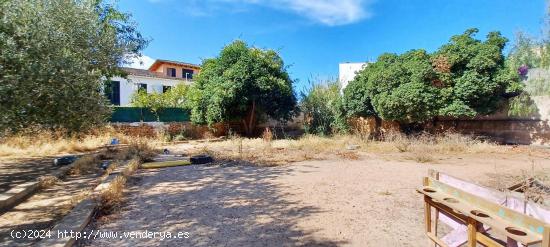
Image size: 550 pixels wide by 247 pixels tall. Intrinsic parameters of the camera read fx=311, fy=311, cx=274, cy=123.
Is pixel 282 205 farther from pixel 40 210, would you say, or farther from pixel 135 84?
pixel 135 84

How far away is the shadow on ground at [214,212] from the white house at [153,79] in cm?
1592

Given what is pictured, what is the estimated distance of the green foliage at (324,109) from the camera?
13.6m

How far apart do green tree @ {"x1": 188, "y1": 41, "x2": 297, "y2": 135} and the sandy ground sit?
6198mm

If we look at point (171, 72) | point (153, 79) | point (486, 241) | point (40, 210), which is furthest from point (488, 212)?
point (171, 72)

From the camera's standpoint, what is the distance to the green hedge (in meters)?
14.5

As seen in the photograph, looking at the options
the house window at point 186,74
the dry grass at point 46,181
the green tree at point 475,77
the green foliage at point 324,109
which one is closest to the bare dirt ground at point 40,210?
the dry grass at point 46,181

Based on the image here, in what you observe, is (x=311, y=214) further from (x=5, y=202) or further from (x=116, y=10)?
(x=116, y=10)

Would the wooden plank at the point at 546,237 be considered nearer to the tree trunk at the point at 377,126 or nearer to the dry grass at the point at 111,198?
the dry grass at the point at 111,198

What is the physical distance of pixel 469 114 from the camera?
995 cm

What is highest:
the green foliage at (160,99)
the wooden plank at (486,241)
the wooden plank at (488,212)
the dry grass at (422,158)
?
the green foliage at (160,99)

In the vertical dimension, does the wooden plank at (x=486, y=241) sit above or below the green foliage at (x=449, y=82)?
below

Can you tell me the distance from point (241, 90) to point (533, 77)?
392 inches

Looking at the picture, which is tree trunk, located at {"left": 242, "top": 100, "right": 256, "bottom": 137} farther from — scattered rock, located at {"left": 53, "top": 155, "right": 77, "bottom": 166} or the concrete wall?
the concrete wall

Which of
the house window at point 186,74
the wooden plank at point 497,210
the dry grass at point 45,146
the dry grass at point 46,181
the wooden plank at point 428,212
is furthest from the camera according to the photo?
the house window at point 186,74
